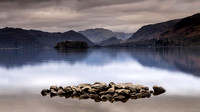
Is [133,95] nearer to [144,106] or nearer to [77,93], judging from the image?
[144,106]

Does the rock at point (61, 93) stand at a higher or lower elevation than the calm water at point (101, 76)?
higher

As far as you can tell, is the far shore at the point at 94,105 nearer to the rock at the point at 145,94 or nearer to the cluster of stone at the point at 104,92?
the rock at the point at 145,94

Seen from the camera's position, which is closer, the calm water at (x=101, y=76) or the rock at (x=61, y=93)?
the rock at (x=61, y=93)

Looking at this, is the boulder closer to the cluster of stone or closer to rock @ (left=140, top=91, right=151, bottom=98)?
the cluster of stone

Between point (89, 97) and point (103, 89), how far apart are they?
2.90 metres

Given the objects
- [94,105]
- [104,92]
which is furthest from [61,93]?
[94,105]

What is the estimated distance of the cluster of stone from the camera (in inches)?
1262

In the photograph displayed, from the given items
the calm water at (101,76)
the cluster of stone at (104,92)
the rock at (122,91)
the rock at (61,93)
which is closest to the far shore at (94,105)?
the cluster of stone at (104,92)

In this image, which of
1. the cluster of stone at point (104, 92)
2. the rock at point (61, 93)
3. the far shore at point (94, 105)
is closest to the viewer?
the far shore at point (94, 105)

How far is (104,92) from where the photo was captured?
3322cm

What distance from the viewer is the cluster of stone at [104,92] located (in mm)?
32062

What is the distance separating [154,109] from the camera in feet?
88.5

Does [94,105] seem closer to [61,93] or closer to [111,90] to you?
[111,90]

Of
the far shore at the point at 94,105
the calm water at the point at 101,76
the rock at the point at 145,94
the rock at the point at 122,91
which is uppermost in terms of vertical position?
the rock at the point at 122,91
